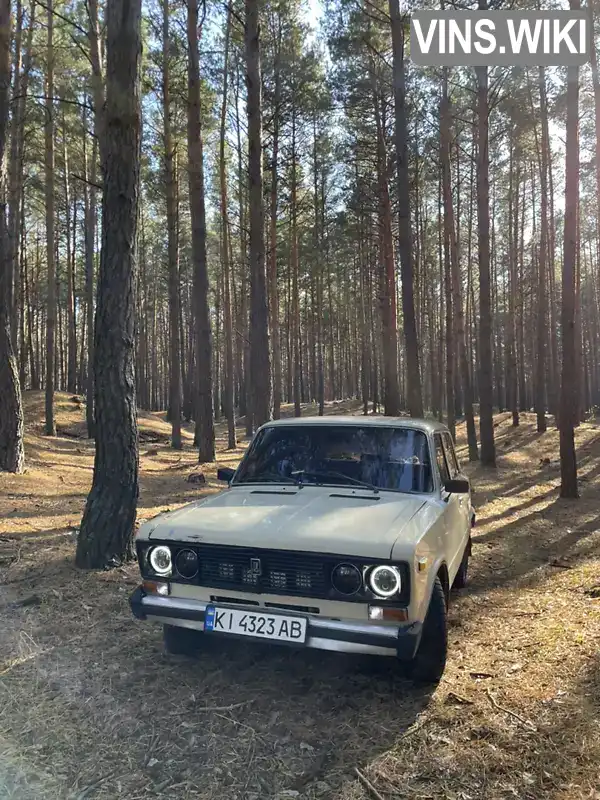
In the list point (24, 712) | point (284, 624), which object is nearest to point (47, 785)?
point (24, 712)

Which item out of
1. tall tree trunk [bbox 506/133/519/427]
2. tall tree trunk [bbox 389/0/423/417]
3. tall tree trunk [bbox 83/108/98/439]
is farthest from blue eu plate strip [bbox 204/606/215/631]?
tall tree trunk [bbox 506/133/519/427]

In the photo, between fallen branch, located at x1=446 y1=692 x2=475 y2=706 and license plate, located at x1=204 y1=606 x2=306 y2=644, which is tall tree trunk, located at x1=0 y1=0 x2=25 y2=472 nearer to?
license plate, located at x1=204 y1=606 x2=306 y2=644

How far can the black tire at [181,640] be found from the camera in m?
3.92

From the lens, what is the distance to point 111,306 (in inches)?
237

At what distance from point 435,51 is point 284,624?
570 inches

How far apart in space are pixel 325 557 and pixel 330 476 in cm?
122

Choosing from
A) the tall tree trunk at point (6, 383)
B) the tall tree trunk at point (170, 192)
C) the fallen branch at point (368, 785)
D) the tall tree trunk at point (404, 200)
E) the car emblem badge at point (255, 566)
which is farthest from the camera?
the tall tree trunk at point (170, 192)

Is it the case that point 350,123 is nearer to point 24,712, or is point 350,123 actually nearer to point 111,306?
point 111,306

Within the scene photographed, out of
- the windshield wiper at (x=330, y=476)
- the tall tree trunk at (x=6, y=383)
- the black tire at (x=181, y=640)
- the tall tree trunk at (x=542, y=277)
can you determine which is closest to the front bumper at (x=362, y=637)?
the black tire at (x=181, y=640)

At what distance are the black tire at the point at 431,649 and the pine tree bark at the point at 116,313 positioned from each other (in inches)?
138

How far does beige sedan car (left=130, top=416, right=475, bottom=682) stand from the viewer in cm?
318

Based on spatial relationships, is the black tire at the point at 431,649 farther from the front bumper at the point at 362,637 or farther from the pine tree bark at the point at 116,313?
the pine tree bark at the point at 116,313

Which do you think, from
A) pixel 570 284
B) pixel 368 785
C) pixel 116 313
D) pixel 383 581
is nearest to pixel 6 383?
pixel 116 313

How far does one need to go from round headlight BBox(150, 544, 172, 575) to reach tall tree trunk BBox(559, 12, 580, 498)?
8.86 m
